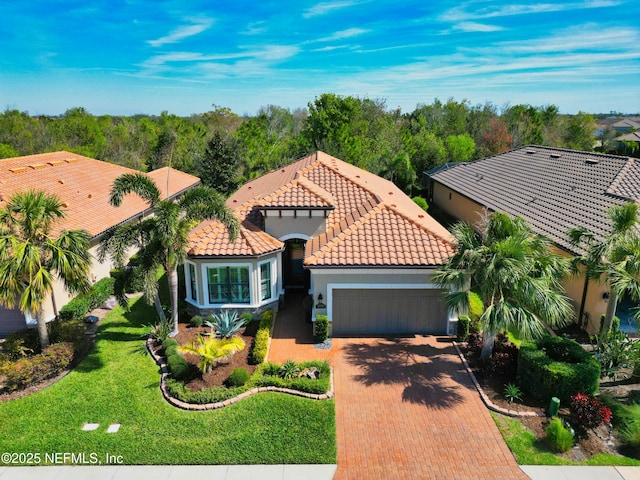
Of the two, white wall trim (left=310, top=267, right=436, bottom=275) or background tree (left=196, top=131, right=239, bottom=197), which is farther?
background tree (left=196, top=131, right=239, bottom=197)

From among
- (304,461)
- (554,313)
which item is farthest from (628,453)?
(304,461)

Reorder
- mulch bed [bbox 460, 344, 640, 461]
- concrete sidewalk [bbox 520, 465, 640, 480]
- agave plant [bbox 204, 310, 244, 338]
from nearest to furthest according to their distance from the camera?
1. concrete sidewalk [bbox 520, 465, 640, 480]
2. mulch bed [bbox 460, 344, 640, 461]
3. agave plant [bbox 204, 310, 244, 338]

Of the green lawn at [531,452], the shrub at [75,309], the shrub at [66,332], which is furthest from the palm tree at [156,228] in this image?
the green lawn at [531,452]

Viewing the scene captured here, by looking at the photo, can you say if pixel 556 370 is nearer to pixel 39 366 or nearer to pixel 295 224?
pixel 295 224

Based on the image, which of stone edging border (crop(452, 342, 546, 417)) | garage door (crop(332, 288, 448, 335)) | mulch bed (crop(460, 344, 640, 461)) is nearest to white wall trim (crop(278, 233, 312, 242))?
garage door (crop(332, 288, 448, 335))

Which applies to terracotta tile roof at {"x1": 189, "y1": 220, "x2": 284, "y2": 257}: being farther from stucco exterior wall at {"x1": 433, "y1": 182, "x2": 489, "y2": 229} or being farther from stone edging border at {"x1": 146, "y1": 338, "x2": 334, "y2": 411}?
stucco exterior wall at {"x1": 433, "y1": 182, "x2": 489, "y2": 229}

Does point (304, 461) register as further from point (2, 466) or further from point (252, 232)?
point (252, 232)
